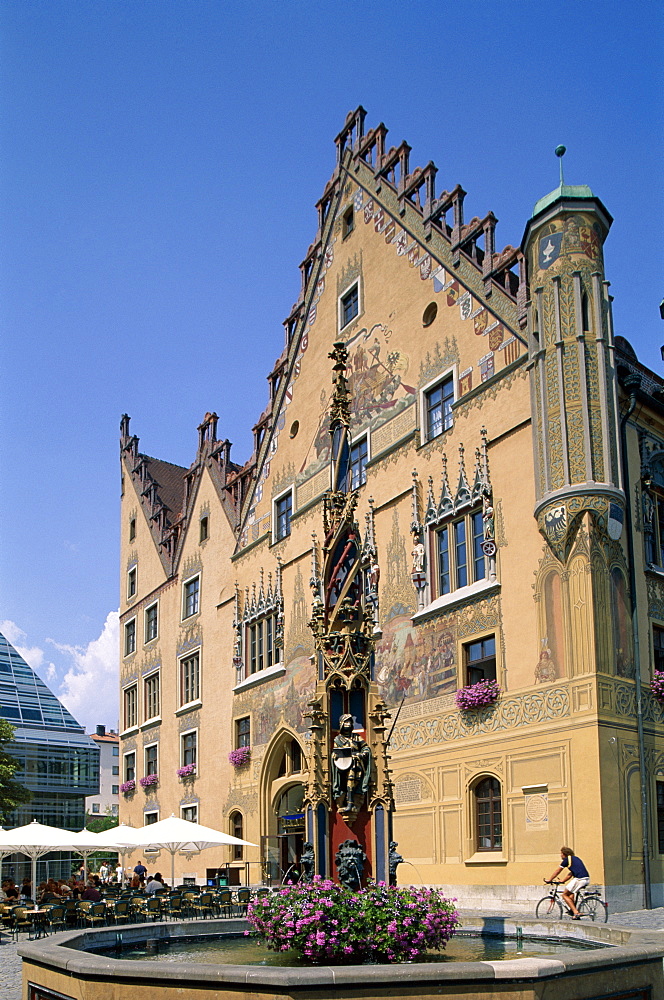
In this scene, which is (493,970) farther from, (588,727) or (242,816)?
(242,816)

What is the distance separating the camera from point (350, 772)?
452 inches

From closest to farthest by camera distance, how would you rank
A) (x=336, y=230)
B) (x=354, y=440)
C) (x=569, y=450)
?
1. (x=569, y=450)
2. (x=354, y=440)
3. (x=336, y=230)

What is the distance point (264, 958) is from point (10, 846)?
15.1 metres

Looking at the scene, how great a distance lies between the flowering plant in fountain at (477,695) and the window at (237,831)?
1296cm

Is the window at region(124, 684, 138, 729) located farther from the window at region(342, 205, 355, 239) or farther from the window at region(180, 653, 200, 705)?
the window at region(342, 205, 355, 239)

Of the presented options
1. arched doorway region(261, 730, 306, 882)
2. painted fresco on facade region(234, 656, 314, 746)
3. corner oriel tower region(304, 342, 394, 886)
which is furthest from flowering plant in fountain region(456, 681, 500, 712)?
corner oriel tower region(304, 342, 394, 886)

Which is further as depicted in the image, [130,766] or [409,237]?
[130,766]

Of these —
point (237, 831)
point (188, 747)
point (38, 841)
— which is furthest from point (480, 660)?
point (188, 747)

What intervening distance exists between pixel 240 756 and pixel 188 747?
17.8 feet

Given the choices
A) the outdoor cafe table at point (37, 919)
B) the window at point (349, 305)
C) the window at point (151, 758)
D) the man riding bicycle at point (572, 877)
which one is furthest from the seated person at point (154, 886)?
the window at point (349, 305)

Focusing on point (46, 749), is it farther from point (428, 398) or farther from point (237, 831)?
point (428, 398)

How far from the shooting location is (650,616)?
20.5 meters

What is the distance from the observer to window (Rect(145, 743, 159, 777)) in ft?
132

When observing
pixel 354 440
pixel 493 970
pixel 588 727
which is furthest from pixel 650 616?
pixel 493 970
